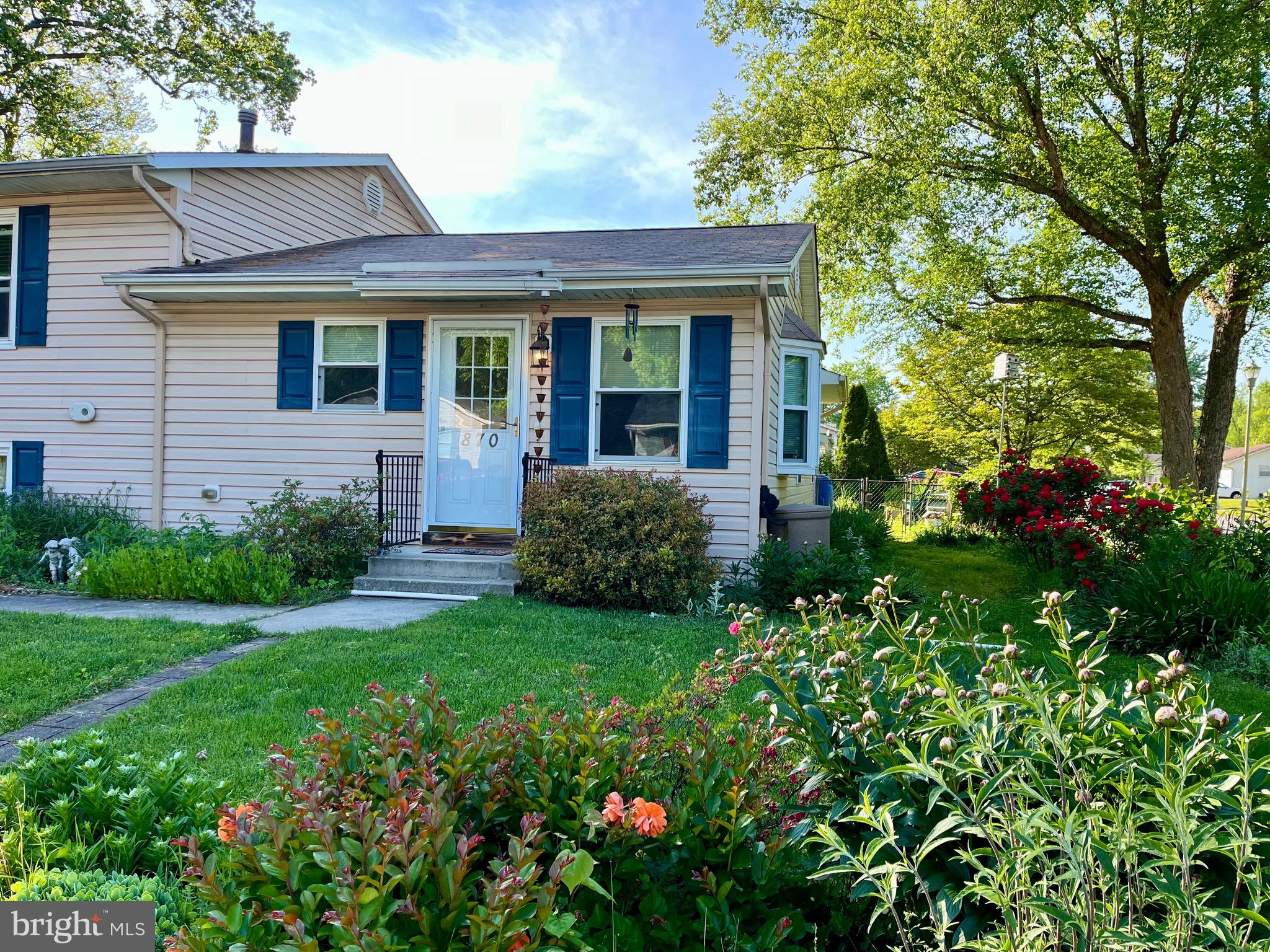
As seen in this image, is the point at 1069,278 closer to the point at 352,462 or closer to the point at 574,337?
the point at 574,337

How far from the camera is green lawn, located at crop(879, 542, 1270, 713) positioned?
4930 mm

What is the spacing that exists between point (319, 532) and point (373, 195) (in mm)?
6821

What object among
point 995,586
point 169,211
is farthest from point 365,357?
point 995,586

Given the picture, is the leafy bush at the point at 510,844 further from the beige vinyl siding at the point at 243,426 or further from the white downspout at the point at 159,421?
the white downspout at the point at 159,421

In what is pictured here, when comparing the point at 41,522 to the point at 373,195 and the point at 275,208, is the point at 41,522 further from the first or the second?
the point at 373,195

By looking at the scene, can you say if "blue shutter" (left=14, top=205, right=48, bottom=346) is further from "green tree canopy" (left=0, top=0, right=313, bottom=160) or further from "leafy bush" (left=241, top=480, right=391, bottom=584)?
"green tree canopy" (left=0, top=0, right=313, bottom=160)

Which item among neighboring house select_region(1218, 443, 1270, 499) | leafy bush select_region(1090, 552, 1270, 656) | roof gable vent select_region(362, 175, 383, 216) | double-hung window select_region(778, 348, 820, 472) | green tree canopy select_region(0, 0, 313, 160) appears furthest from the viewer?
neighboring house select_region(1218, 443, 1270, 499)

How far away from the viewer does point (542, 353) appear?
8305mm

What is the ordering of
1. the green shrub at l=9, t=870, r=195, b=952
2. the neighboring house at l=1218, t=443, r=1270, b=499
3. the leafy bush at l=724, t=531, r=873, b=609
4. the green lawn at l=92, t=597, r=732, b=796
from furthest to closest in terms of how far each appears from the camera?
the neighboring house at l=1218, t=443, r=1270, b=499, the leafy bush at l=724, t=531, r=873, b=609, the green lawn at l=92, t=597, r=732, b=796, the green shrub at l=9, t=870, r=195, b=952

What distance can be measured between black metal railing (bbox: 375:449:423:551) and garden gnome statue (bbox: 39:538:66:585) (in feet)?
9.93

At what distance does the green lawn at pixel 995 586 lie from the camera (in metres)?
4.93

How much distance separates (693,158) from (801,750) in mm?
15639

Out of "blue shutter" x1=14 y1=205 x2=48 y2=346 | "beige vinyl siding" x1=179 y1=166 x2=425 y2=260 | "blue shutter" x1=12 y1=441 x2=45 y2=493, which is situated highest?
"beige vinyl siding" x1=179 y1=166 x2=425 y2=260

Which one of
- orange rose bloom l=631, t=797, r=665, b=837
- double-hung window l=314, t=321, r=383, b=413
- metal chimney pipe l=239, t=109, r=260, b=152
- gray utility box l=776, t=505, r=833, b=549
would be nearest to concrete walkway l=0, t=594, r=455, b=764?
double-hung window l=314, t=321, r=383, b=413
